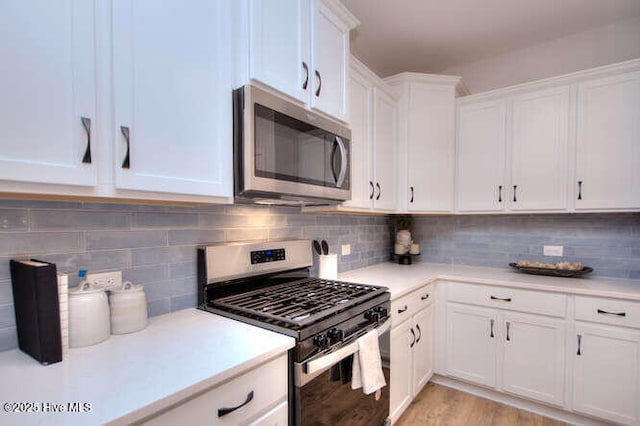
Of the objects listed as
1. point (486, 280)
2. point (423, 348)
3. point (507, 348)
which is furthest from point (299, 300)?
point (507, 348)

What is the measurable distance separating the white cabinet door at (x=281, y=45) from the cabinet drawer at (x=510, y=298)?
1839 mm

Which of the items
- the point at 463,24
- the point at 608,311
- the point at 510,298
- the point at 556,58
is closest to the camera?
the point at 608,311

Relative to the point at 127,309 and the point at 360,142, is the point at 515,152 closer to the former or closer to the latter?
the point at 360,142

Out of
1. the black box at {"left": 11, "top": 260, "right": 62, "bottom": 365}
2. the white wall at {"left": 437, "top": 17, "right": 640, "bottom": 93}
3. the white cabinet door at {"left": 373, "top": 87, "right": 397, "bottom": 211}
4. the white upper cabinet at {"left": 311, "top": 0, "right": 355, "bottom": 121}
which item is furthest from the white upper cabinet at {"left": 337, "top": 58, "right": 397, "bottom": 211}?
the black box at {"left": 11, "top": 260, "right": 62, "bottom": 365}

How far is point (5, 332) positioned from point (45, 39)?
33.9 inches

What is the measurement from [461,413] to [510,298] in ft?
2.81

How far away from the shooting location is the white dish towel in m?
1.37

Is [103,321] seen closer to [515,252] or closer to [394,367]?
[394,367]

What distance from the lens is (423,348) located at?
7.55ft

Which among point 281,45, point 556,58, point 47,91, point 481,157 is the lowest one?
point 47,91

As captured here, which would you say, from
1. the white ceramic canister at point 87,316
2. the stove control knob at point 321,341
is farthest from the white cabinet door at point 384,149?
the white ceramic canister at point 87,316

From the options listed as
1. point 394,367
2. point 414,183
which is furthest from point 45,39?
point 414,183

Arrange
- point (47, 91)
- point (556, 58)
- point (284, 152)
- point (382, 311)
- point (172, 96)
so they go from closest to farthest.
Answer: point (47, 91) → point (172, 96) → point (284, 152) → point (382, 311) → point (556, 58)

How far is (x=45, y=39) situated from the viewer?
789 mm
